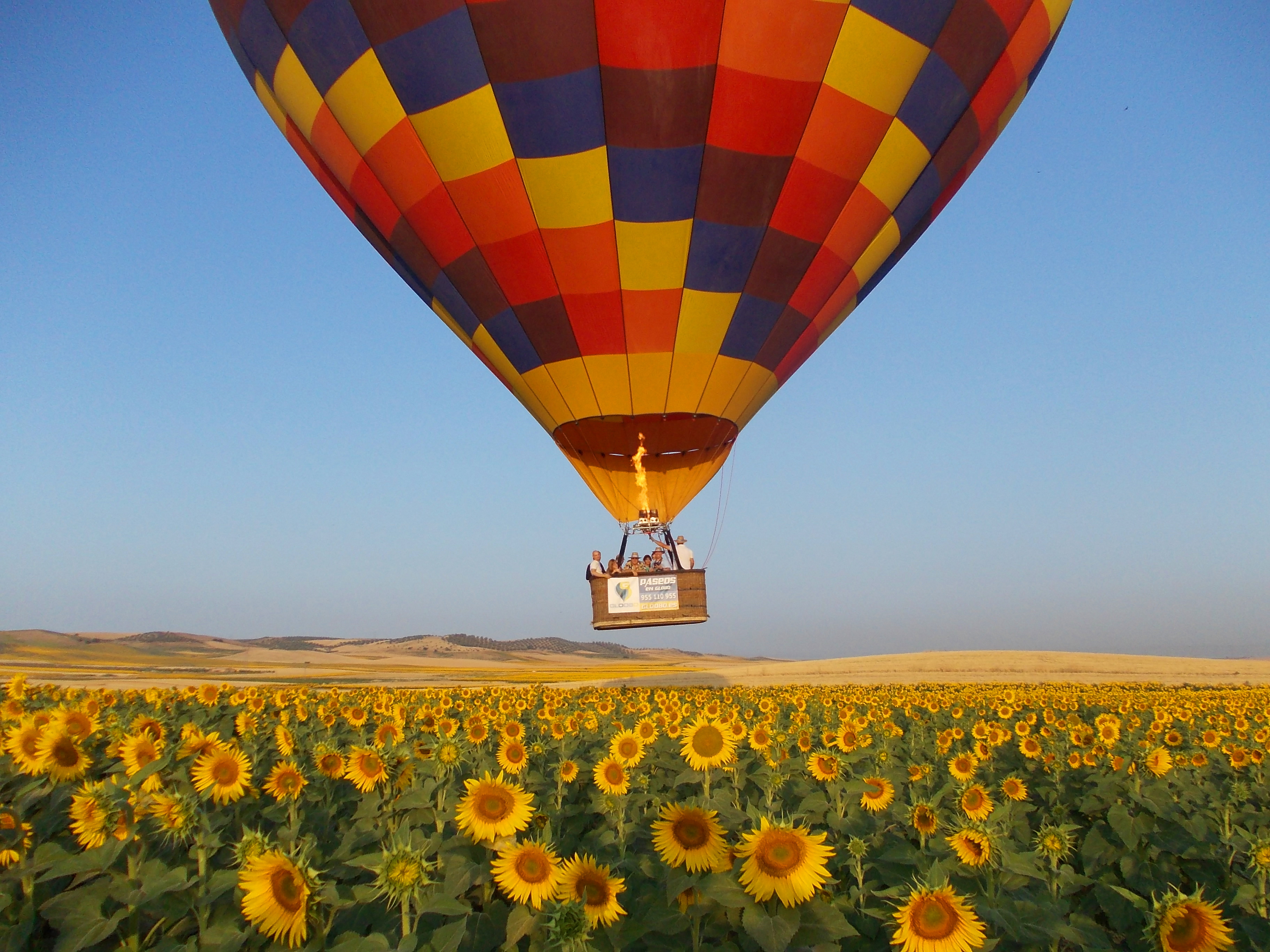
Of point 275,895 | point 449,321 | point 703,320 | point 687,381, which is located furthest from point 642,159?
point 275,895

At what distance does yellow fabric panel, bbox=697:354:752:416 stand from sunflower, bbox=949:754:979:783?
10193mm

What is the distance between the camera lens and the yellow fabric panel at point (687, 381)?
1415cm

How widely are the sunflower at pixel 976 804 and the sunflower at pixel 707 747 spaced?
1.14 meters

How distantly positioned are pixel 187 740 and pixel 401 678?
31194 mm

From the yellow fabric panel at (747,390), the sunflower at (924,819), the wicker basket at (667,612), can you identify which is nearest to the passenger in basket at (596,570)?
the wicker basket at (667,612)

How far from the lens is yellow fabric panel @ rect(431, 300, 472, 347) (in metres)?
15.7

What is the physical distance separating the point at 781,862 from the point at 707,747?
197 centimetres

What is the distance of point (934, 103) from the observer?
12984 mm

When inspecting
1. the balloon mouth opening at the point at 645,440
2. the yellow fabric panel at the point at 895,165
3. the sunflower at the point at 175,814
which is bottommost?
the sunflower at the point at 175,814

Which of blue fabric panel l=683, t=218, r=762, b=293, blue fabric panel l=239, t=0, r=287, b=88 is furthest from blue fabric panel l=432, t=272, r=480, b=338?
blue fabric panel l=239, t=0, r=287, b=88

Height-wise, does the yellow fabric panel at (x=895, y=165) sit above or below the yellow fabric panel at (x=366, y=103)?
below

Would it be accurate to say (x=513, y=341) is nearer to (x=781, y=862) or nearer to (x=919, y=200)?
(x=919, y=200)

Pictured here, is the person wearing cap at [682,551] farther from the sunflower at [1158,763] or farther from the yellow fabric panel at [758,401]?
the sunflower at [1158,763]

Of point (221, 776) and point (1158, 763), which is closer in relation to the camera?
point (221, 776)
